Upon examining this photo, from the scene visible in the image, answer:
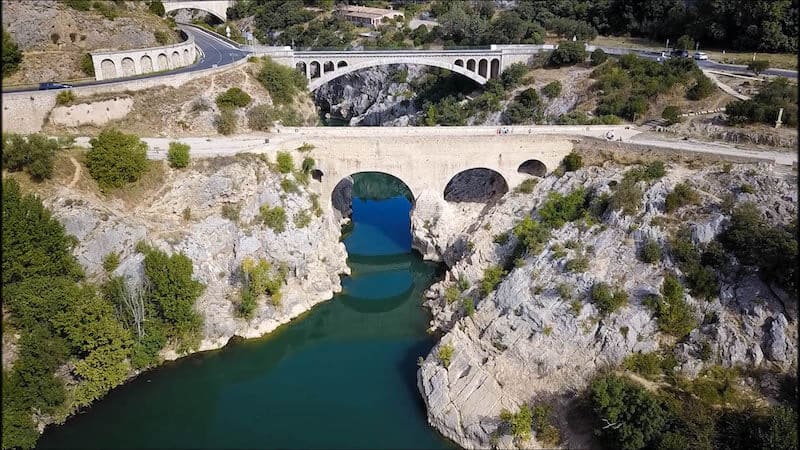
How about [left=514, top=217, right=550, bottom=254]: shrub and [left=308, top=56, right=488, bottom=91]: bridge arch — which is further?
[left=308, top=56, right=488, bottom=91]: bridge arch

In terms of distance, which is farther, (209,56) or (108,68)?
(209,56)

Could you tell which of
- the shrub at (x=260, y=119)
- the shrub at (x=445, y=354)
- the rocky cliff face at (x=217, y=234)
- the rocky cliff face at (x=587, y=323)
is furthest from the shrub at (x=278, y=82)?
the shrub at (x=445, y=354)

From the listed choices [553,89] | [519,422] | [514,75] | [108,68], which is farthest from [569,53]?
[519,422]

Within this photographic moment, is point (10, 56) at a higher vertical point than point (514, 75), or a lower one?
higher

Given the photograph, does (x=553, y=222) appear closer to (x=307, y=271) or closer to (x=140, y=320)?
(x=307, y=271)

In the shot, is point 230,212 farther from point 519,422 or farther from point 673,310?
point 673,310

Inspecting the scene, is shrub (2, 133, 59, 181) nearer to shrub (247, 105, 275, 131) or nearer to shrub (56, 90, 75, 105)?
shrub (56, 90, 75, 105)

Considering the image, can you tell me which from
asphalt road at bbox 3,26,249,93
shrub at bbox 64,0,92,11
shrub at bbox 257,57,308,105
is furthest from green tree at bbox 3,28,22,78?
shrub at bbox 257,57,308,105
